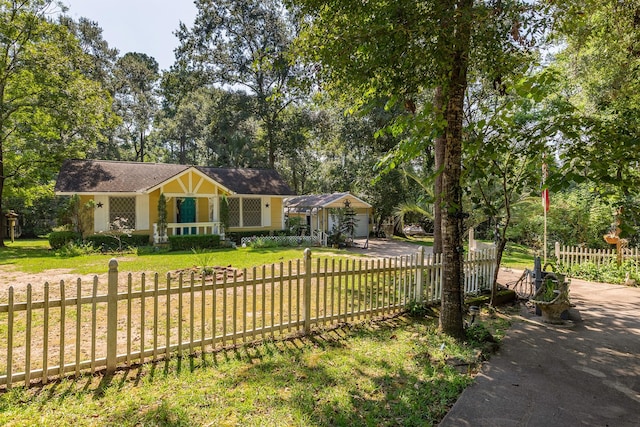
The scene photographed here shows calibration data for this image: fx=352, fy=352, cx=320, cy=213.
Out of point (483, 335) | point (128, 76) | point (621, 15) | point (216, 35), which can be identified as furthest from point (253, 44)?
point (483, 335)

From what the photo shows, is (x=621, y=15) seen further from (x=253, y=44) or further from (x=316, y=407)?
(x=253, y=44)

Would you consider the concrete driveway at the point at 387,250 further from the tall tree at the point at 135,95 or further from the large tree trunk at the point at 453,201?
the tall tree at the point at 135,95

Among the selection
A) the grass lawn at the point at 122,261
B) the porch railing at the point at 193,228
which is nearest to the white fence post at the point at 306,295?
the grass lawn at the point at 122,261

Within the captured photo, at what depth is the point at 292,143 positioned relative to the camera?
89.8 ft

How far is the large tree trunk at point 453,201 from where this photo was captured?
4992mm

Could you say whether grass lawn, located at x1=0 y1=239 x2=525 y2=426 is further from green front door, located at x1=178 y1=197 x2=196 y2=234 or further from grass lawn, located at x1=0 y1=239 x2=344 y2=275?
green front door, located at x1=178 y1=197 x2=196 y2=234

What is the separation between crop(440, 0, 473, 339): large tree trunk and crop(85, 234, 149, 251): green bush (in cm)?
1481

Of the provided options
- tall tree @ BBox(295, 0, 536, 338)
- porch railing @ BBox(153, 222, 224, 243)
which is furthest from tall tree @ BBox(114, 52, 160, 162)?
tall tree @ BBox(295, 0, 536, 338)

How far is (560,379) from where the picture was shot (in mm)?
3990

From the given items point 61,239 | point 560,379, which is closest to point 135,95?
point 61,239

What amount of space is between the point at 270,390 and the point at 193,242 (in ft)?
47.4

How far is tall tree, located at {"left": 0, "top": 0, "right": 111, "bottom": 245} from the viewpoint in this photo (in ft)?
56.3

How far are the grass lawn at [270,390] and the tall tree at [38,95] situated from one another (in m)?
19.2

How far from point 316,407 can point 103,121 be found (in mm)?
22323
